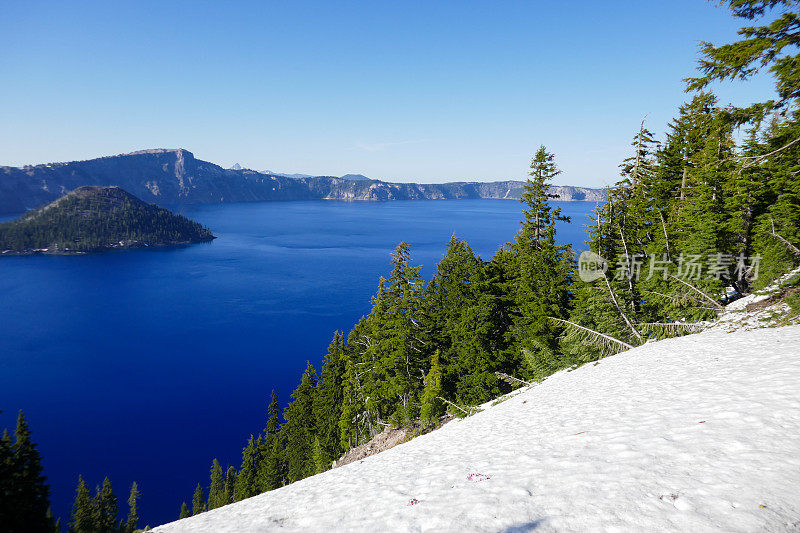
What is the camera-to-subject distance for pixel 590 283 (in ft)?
77.8

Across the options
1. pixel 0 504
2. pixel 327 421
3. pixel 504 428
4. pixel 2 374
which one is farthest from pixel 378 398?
pixel 2 374

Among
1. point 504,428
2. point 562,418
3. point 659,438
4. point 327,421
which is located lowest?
point 327,421

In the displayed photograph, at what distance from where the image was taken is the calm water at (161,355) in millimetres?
52250

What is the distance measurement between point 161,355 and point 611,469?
88.0 m

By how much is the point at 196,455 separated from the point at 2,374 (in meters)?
45.0

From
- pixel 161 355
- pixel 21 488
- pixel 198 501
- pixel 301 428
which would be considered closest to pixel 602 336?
pixel 21 488

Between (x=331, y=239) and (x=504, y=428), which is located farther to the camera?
(x=331, y=239)

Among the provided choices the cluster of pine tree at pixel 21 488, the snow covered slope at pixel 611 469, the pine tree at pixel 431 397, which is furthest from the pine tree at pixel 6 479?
the pine tree at pixel 431 397

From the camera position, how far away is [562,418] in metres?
11.1

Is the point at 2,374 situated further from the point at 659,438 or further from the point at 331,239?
the point at 331,239

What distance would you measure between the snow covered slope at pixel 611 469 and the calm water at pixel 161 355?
2197 centimetres

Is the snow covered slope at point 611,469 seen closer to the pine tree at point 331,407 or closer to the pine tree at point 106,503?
the pine tree at point 331,407

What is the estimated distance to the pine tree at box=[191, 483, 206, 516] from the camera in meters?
44.8

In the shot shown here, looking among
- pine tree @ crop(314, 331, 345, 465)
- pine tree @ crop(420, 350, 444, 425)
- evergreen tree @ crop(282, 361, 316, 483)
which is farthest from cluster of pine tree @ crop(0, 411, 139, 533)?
evergreen tree @ crop(282, 361, 316, 483)
